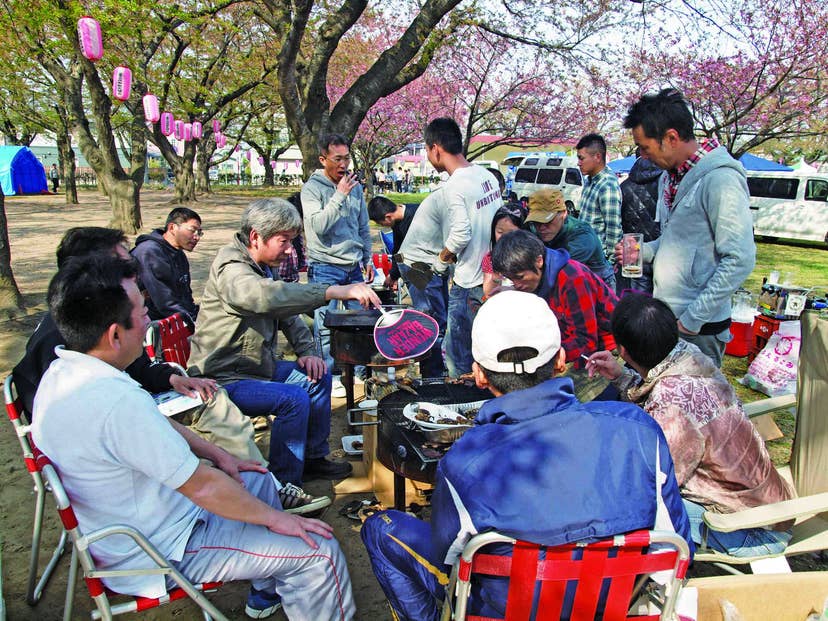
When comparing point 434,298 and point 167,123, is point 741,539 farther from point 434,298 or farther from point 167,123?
point 167,123

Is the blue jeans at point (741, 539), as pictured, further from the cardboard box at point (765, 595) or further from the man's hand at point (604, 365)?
the man's hand at point (604, 365)

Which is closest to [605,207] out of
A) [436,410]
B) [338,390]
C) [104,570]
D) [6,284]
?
[338,390]

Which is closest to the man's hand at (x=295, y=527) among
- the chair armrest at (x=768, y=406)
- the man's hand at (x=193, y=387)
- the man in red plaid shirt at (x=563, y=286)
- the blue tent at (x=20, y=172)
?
the man's hand at (x=193, y=387)

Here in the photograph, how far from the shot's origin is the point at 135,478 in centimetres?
158

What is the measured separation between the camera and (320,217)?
4.33 meters

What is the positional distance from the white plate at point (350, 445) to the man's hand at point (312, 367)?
2.19 ft

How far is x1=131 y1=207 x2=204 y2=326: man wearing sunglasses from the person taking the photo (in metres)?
3.74

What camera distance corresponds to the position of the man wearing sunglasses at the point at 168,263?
374 cm

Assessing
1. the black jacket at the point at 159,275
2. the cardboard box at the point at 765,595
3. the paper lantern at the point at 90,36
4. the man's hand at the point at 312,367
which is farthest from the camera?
the paper lantern at the point at 90,36

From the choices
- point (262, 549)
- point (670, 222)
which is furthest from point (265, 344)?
point (670, 222)

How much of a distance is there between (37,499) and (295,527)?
137cm

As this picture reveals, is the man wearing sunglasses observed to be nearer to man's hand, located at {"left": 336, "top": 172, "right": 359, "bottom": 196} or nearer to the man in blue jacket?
man's hand, located at {"left": 336, "top": 172, "right": 359, "bottom": 196}

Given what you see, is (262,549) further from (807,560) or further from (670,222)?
(807,560)

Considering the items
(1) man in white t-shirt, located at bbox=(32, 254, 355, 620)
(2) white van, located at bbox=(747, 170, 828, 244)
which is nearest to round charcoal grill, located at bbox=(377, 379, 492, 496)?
(1) man in white t-shirt, located at bbox=(32, 254, 355, 620)
